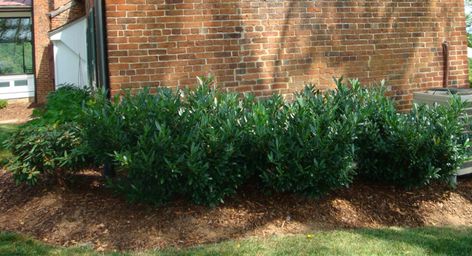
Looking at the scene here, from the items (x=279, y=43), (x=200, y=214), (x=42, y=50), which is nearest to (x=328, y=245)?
(x=200, y=214)

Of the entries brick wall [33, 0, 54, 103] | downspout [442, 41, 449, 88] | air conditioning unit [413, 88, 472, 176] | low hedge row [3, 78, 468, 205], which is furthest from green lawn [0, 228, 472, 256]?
brick wall [33, 0, 54, 103]

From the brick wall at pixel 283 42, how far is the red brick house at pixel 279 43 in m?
0.01

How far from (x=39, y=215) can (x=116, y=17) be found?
2363 mm

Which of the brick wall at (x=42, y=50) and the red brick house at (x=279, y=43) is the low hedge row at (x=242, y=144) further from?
the brick wall at (x=42, y=50)

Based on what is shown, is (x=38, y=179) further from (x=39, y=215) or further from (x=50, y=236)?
(x=50, y=236)

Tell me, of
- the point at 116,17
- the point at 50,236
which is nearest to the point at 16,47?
the point at 116,17

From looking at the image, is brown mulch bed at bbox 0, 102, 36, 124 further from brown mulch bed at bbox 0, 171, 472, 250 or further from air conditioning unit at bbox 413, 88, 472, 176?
air conditioning unit at bbox 413, 88, 472, 176

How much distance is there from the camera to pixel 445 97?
6551mm

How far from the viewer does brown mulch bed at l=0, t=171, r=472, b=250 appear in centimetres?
464

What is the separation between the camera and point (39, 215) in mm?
5137

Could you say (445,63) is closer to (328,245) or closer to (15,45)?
(328,245)

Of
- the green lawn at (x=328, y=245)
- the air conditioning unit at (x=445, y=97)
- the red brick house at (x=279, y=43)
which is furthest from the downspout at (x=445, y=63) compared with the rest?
the green lawn at (x=328, y=245)

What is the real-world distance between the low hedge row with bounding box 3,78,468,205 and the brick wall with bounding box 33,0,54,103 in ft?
48.4

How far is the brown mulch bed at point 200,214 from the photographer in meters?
4.64
